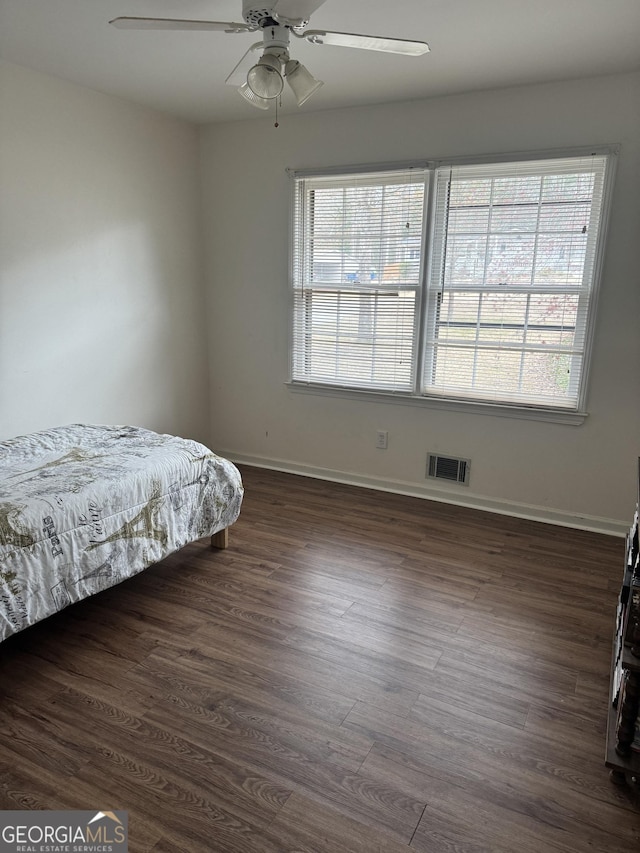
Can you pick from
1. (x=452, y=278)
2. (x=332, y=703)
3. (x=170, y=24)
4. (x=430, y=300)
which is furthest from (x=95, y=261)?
(x=332, y=703)

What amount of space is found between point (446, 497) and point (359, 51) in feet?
8.66

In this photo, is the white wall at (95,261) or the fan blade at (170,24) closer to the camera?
the fan blade at (170,24)

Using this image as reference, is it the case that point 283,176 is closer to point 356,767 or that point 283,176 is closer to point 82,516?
point 82,516

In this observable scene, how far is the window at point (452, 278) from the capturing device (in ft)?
10.5

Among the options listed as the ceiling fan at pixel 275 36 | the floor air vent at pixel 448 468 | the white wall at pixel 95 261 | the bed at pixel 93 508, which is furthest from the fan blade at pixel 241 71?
the floor air vent at pixel 448 468

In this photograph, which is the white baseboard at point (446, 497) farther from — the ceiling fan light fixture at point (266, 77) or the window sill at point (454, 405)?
the ceiling fan light fixture at point (266, 77)

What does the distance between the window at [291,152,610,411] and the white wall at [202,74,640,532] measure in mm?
122

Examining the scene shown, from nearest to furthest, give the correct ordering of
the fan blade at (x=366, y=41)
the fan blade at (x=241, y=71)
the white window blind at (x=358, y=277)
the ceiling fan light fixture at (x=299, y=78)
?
1. the fan blade at (x=366, y=41)
2. the ceiling fan light fixture at (x=299, y=78)
3. the fan blade at (x=241, y=71)
4. the white window blind at (x=358, y=277)

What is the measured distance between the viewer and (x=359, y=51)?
2.68 meters

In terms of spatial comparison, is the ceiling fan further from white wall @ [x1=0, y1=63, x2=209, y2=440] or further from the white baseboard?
the white baseboard

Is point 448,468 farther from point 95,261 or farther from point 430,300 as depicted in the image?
point 95,261

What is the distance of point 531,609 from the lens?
2.57 metres

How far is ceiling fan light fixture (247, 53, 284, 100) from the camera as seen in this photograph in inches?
78.5

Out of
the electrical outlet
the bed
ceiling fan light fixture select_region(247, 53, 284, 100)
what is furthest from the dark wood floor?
ceiling fan light fixture select_region(247, 53, 284, 100)
